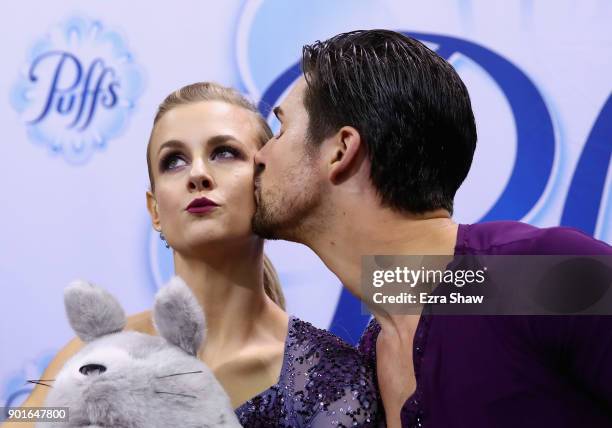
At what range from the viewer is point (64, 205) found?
1972 mm

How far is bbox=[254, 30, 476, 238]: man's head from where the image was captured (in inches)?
50.4

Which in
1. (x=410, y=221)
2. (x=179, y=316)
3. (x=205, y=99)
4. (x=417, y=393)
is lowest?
(x=417, y=393)

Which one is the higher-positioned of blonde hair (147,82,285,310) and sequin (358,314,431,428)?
blonde hair (147,82,285,310)

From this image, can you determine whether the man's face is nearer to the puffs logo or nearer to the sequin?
the sequin

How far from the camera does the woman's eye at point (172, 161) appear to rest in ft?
4.73

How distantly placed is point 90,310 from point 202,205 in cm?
35

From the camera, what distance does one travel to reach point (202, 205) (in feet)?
4.51

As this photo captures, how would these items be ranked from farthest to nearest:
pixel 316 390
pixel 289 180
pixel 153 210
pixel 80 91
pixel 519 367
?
1. pixel 80 91
2. pixel 153 210
3. pixel 289 180
4. pixel 316 390
5. pixel 519 367

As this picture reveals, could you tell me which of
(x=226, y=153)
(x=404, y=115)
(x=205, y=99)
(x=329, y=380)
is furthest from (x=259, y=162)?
(x=329, y=380)

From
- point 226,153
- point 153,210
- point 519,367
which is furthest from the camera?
point 153,210

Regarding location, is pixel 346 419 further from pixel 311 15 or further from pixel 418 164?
pixel 311 15

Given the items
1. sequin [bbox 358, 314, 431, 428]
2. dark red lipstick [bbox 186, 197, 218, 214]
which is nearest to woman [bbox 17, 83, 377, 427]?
dark red lipstick [bbox 186, 197, 218, 214]

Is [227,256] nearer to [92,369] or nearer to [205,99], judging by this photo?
[205,99]

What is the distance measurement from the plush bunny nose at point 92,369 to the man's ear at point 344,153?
50 centimetres
